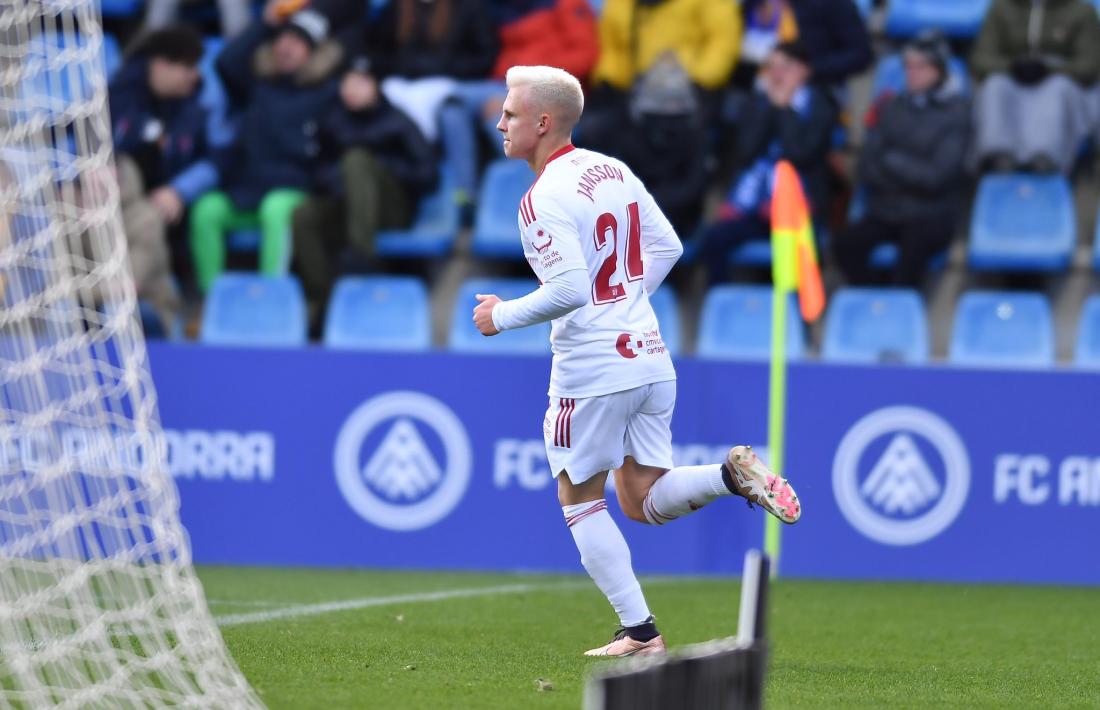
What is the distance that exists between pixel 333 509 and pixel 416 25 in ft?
13.4

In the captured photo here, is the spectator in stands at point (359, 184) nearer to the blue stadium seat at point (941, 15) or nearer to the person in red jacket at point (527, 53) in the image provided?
the person in red jacket at point (527, 53)

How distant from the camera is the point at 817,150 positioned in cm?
1059

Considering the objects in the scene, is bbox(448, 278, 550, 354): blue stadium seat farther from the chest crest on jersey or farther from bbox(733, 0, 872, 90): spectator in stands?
the chest crest on jersey

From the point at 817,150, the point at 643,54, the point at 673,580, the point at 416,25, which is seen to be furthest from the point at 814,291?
the point at 416,25

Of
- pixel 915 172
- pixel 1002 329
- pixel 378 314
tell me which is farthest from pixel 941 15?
pixel 378 314

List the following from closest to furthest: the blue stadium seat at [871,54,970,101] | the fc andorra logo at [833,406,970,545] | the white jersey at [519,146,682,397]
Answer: the white jersey at [519,146,682,397], the fc andorra logo at [833,406,970,545], the blue stadium seat at [871,54,970,101]

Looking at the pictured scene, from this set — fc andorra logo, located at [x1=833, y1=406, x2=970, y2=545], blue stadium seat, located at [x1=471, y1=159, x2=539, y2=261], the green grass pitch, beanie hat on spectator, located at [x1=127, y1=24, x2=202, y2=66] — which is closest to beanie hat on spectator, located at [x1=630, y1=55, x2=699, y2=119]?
blue stadium seat, located at [x1=471, y1=159, x2=539, y2=261]

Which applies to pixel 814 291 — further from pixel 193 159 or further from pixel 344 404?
pixel 193 159

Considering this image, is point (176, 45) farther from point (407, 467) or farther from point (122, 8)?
point (407, 467)

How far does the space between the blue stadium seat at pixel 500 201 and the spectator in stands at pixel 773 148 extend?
1351mm

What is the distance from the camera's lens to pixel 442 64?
11.5 metres

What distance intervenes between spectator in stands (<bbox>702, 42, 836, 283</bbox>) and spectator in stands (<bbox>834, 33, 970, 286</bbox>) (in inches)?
12.9

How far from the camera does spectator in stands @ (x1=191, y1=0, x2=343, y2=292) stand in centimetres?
1096

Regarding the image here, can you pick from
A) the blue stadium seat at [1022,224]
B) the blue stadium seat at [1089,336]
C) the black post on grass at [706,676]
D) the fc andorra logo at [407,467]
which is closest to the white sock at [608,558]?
the black post on grass at [706,676]
